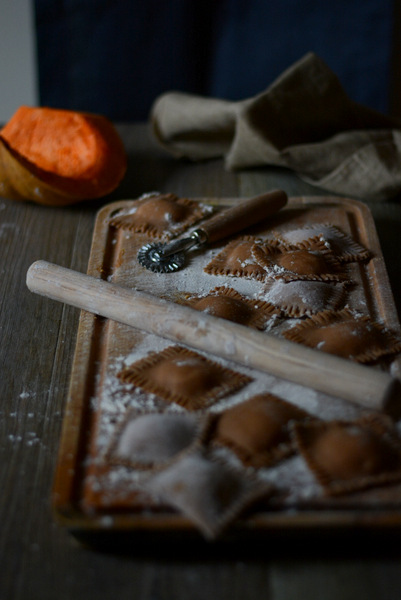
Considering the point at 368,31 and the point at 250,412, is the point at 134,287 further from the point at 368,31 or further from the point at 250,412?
the point at 368,31

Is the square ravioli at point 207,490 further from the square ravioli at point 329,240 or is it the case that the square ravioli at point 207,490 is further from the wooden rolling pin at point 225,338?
the square ravioli at point 329,240

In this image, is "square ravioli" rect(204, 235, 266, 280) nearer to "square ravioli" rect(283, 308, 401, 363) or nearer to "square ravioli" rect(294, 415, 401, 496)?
"square ravioli" rect(283, 308, 401, 363)

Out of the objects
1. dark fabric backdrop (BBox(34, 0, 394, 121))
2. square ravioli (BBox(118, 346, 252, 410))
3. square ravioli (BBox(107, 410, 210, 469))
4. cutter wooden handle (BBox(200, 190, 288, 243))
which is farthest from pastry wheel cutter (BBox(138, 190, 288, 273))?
dark fabric backdrop (BBox(34, 0, 394, 121))

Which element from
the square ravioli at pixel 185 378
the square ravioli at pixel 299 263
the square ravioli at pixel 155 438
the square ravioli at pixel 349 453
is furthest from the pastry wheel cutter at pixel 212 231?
the square ravioli at pixel 349 453

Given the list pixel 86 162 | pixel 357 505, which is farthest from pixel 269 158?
pixel 357 505

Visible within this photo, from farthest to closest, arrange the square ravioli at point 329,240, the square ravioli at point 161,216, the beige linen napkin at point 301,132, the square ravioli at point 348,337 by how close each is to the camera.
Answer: the beige linen napkin at point 301,132 < the square ravioli at point 161,216 < the square ravioli at point 329,240 < the square ravioli at point 348,337

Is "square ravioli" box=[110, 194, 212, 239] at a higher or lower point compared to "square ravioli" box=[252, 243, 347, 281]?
lower
